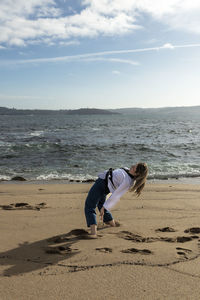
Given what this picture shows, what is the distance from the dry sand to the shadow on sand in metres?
0.01

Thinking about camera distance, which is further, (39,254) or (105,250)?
(105,250)

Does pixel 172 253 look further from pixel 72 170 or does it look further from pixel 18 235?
pixel 72 170

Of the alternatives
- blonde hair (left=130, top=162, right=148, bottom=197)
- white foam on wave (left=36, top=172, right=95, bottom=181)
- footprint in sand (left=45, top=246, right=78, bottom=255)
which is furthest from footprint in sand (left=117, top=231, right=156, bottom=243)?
white foam on wave (left=36, top=172, right=95, bottom=181)

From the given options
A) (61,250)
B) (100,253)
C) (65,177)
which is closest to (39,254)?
(61,250)

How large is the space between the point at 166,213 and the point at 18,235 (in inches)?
124

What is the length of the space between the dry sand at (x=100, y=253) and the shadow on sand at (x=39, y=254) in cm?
1

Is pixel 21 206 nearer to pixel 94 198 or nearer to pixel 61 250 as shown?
pixel 94 198

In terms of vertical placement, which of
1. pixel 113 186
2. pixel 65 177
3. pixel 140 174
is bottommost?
pixel 65 177

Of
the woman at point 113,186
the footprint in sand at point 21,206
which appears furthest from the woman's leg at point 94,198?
the footprint in sand at point 21,206

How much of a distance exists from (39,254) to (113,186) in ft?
5.26

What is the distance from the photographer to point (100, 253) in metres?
4.00

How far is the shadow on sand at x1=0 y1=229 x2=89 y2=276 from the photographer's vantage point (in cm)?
358

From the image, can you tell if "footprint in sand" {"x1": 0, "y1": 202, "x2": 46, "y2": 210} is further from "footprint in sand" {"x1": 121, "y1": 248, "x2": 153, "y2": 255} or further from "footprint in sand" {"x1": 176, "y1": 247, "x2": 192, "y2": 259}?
"footprint in sand" {"x1": 176, "y1": 247, "x2": 192, "y2": 259}

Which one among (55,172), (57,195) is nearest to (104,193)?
(57,195)
